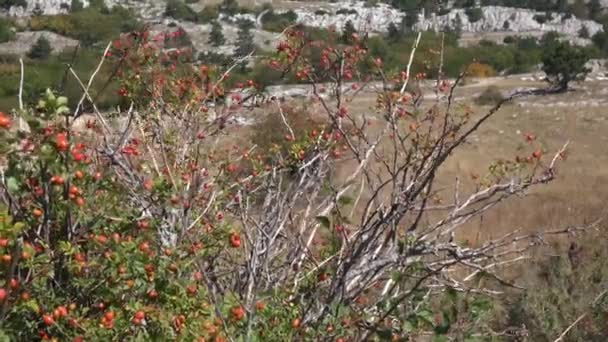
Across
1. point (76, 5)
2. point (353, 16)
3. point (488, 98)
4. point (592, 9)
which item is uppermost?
point (353, 16)

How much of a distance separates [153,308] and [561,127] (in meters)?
22.3

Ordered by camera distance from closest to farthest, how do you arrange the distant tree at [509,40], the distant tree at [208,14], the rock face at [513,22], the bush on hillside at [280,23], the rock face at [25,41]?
1. the bush on hillside at [280,23]
2. the rock face at [25,41]
3. the distant tree at [509,40]
4. the distant tree at [208,14]
5. the rock face at [513,22]

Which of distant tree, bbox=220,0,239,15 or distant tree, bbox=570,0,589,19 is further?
distant tree, bbox=570,0,589,19

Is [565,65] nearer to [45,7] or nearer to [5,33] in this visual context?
[5,33]

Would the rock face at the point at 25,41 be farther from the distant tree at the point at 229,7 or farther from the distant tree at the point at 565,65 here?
the distant tree at the point at 229,7

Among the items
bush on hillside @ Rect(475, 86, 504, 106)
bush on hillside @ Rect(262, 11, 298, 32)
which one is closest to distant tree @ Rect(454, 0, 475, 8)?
Answer: bush on hillside @ Rect(262, 11, 298, 32)

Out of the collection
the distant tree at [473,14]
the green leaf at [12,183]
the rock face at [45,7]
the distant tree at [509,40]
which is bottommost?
the distant tree at [509,40]

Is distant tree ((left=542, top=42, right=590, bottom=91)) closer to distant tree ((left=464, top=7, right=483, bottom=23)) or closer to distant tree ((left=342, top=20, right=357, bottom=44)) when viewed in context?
distant tree ((left=342, top=20, right=357, bottom=44))

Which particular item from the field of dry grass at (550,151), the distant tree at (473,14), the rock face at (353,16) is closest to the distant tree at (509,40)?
the rock face at (353,16)

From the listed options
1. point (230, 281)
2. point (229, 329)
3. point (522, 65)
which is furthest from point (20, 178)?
point (522, 65)

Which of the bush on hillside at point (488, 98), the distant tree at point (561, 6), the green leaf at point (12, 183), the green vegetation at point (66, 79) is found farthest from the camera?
the distant tree at point (561, 6)

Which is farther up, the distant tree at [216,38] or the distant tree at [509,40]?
the distant tree at [216,38]

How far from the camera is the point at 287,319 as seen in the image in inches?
88.0

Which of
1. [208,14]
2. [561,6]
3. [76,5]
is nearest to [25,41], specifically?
[76,5]
